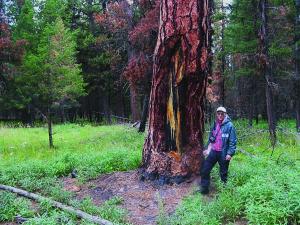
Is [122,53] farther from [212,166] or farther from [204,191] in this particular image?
[204,191]

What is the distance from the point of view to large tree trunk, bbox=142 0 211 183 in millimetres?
8008

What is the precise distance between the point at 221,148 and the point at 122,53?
1870 cm

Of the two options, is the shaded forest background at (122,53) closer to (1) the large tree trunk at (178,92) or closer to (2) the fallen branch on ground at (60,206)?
(1) the large tree trunk at (178,92)

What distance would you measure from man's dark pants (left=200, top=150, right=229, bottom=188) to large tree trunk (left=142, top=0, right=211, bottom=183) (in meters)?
0.70

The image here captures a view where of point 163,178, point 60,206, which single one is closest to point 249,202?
point 163,178

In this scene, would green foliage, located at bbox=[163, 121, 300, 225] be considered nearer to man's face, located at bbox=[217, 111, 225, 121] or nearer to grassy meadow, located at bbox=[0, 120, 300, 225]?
grassy meadow, located at bbox=[0, 120, 300, 225]

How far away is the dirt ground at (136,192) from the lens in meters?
6.94

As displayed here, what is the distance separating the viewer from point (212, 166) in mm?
7594

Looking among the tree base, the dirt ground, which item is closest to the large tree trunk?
the tree base

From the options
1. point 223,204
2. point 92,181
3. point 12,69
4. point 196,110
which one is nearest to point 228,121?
point 196,110

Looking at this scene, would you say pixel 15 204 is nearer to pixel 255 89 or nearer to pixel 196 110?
pixel 196 110

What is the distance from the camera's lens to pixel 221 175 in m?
7.66

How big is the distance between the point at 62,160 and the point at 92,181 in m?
2.03

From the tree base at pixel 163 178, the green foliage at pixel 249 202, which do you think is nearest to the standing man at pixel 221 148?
the green foliage at pixel 249 202
